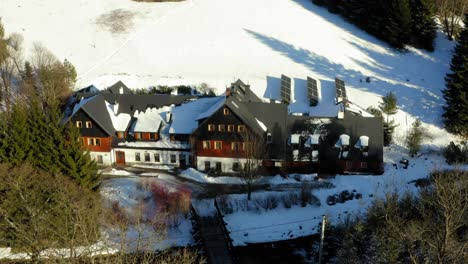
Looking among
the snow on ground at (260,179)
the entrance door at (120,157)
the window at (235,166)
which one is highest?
the entrance door at (120,157)

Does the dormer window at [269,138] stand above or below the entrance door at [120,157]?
above

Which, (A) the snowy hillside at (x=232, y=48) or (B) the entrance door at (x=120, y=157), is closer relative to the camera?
(B) the entrance door at (x=120, y=157)

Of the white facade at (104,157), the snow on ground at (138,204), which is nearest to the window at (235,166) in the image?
the snow on ground at (138,204)

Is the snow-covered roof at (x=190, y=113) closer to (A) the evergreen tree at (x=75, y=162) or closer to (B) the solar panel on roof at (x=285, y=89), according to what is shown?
(B) the solar panel on roof at (x=285, y=89)

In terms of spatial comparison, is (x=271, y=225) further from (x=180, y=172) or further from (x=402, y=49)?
(x=402, y=49)

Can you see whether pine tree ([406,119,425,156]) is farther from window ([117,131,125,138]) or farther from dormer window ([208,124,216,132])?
window ([117,131,125,138])

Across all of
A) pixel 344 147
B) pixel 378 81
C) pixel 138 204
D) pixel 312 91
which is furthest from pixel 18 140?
pixel 378 81

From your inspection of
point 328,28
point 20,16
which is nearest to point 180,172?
point 328,28

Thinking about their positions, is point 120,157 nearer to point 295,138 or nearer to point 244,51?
point 295,138

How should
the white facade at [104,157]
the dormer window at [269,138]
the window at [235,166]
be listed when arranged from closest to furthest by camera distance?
the dormer window at [269,138] < the window at [235,166] < the white facade at [104,157]
